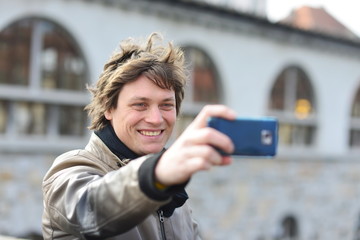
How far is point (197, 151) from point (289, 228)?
10023 mm

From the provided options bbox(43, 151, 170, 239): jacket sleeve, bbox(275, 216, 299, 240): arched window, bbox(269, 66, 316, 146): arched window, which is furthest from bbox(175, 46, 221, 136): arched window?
bbox(43, 151, 170, 239): jacket sleeve

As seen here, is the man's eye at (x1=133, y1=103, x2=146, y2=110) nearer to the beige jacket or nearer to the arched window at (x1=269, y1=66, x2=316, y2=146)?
the beige jacket

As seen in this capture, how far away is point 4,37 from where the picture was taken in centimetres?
659

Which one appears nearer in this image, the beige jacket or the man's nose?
the beige jacket

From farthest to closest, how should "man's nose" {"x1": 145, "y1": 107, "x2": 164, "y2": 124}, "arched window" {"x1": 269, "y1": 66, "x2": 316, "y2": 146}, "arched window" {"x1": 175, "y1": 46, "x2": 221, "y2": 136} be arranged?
"arched window" {"x1": 269, "y1": 66, "x2": 316, "y2": 146}
"arched window" {"x1": 175, "y1": 46, "x2": 221, "y2": 136}
"man's nose" {"x1": 145, "y1": 107, "x2": 164, "y2": 124}

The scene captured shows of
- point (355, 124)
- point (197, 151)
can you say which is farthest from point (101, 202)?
point (355, 124)

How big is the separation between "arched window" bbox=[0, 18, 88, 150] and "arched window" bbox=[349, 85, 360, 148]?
6781 millimetres

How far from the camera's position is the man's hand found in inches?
47.4

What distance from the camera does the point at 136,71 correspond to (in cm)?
172

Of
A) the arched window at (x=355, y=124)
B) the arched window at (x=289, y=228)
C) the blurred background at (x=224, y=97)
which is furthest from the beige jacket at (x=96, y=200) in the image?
the arched window at (x=355, y=124)

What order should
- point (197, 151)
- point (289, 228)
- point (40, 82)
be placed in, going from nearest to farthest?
point (197, 151) → point (40, 82) → point (289, 228)

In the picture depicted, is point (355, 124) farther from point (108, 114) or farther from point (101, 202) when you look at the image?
point (101, 202)

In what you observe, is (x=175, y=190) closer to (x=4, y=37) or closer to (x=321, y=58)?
(x=4, y=37)

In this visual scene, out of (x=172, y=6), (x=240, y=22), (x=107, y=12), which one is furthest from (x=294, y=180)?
(x=107, y=12)
